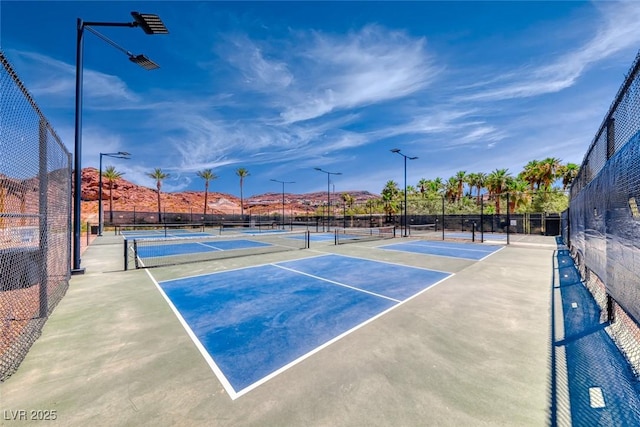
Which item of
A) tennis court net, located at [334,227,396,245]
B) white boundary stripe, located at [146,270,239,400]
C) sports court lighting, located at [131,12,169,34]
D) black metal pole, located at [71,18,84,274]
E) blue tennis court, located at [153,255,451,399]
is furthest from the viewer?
tennis court net, located at [334,227,396,245]

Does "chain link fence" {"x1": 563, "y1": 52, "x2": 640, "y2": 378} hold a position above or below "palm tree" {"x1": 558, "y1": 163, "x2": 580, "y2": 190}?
below

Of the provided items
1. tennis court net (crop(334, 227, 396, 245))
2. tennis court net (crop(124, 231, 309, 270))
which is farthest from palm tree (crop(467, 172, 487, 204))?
tennis court net (crop(124, 231, 309, 270))

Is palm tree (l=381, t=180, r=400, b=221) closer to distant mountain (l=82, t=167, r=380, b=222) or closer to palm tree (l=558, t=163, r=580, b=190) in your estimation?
palm tree (l=558, t=163, r=580, b=190)

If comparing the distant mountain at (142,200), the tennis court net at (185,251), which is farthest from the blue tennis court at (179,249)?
the distant mountain at (142,200)

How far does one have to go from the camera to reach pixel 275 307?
6.24 m

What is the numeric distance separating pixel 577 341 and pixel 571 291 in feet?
14.0

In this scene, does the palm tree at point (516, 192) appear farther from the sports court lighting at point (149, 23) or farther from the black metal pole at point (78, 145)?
the black metal pole at point (78, 145)

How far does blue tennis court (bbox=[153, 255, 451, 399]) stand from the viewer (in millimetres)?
3988

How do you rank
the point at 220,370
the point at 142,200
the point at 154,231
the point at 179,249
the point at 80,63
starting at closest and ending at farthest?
1. the point at 220,370
2. the point at 80,63
3. the point at 179,249
4. the point at 154,231
5. the point at 142,200

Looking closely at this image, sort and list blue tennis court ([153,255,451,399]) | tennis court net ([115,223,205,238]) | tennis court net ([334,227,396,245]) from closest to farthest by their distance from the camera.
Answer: blue tennis court ([153,255,451,399]), tennis court net ([334,227,396,245]), tennis court net ([115,223,205,238])

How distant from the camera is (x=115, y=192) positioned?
311 ft

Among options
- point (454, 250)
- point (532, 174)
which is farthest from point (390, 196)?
point (454, 250)

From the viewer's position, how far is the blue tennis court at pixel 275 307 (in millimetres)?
3988

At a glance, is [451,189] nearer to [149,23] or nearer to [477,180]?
[477,180]
